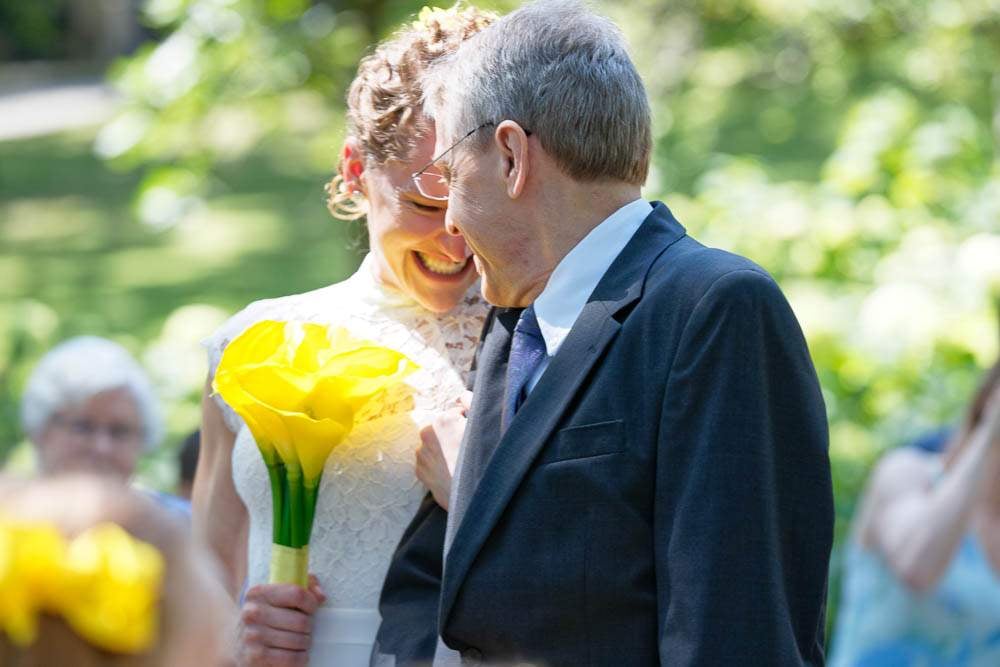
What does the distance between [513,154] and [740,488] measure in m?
0.65

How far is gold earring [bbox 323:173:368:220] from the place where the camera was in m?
2.91

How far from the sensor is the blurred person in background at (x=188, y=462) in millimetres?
→ 5109

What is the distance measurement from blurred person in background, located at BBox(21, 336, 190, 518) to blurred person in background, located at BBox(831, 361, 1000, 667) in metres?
2.21

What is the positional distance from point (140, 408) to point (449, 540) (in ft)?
9.17

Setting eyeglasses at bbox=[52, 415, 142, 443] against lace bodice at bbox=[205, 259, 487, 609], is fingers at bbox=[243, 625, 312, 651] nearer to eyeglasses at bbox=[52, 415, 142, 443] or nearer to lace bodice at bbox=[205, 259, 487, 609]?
lace bodice at bbox=[205, 259, 487, 609]

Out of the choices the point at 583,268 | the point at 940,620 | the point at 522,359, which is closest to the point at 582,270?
the point at 583,268

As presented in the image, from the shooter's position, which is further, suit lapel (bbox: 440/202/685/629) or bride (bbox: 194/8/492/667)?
bride (bbox: 194/8/492/667)

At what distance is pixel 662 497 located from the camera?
2096 millimetres

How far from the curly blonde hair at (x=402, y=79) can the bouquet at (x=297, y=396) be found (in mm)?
377

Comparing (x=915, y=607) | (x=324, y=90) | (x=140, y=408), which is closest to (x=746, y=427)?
(x=915, y=607)

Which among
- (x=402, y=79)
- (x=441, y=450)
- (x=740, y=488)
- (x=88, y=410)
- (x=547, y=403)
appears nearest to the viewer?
(x=740, y=488)

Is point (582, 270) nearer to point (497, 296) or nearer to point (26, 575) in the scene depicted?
point (497, 296)

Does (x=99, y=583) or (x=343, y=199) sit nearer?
(x=99, y=583)

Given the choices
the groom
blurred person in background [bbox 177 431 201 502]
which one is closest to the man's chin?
the groom
